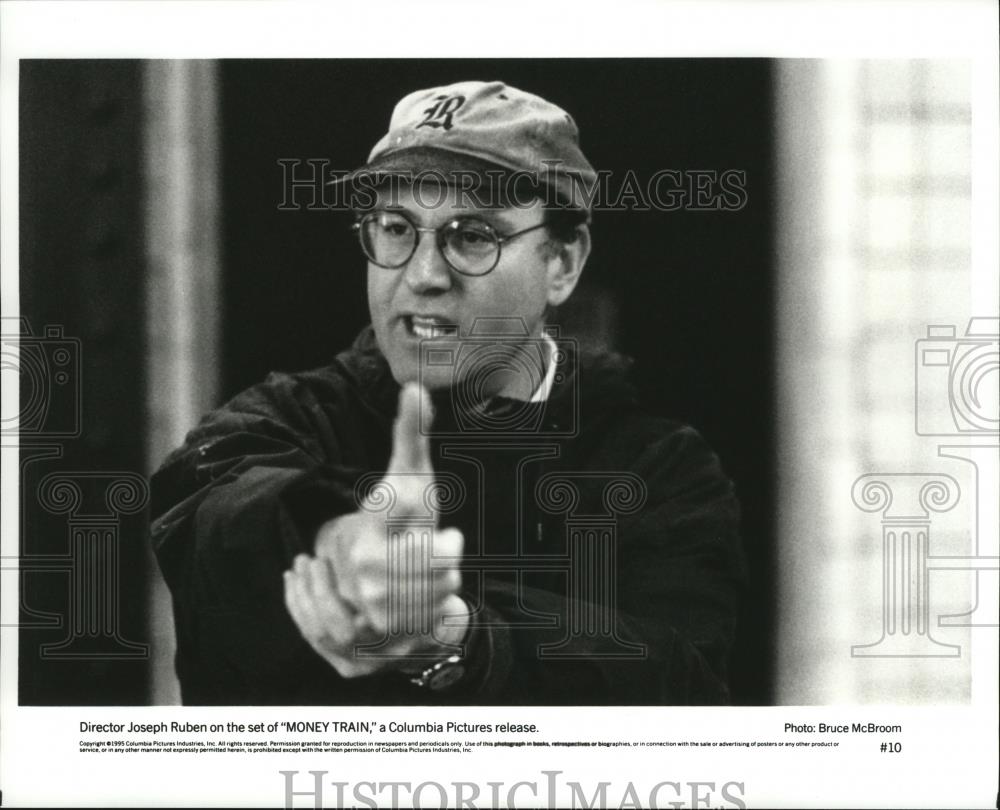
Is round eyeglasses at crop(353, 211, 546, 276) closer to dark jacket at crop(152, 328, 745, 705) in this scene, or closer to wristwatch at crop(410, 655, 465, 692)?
dark jacket at crop(152, 328, 745, 705)

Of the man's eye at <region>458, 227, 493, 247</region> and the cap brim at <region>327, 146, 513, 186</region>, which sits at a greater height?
the cap brim at <region>327, 146, 513, 186</region>

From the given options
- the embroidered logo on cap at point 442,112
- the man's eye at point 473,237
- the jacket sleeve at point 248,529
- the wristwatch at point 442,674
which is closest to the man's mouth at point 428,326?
the man's eye at point 473,237

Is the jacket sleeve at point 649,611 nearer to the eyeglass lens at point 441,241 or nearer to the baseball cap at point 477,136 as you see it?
the eyeglass lens at point 441,241

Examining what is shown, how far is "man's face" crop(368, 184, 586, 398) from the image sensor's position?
4.32 m

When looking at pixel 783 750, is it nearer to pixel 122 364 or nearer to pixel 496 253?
pixel 496 253

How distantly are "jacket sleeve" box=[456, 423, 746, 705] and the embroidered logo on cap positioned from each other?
1084mm

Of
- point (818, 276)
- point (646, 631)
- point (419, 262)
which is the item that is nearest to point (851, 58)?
point (818, 276)

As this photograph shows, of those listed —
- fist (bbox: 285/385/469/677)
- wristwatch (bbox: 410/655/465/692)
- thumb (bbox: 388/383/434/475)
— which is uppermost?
thumb (bbox: 388/383/434/475)

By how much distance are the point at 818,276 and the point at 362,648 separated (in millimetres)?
1796

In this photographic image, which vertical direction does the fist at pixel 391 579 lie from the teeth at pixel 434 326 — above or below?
below

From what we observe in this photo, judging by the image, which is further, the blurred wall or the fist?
the blurred wall

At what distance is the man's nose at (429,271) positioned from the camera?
432cm

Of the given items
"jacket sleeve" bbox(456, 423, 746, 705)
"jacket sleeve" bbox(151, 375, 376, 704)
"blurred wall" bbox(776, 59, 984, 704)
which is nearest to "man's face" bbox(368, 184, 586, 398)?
"jacket sleeve" bbox(151, 375, 376, 704)

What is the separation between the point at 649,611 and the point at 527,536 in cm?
44
